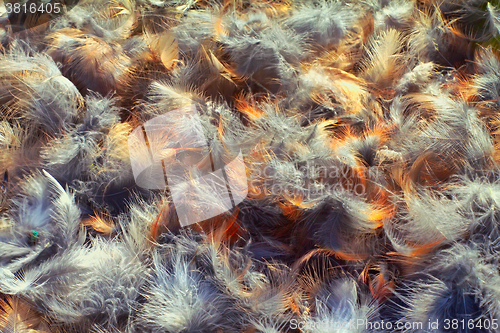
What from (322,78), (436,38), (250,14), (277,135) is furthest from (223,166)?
(436,38)

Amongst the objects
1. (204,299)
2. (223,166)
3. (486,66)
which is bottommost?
(204,299)

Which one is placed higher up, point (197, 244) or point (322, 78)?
point (322, 78)

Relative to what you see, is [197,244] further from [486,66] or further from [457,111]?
[486,66]

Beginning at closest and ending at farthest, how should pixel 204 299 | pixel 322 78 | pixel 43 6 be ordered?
pixel 204 299, pixel 322 78, pixel 43 6

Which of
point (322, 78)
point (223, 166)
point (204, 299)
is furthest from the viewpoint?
point (322, 78)

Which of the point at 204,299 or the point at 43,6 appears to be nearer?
the point at 204,299

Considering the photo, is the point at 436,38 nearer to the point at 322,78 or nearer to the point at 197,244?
the point at 322,78
